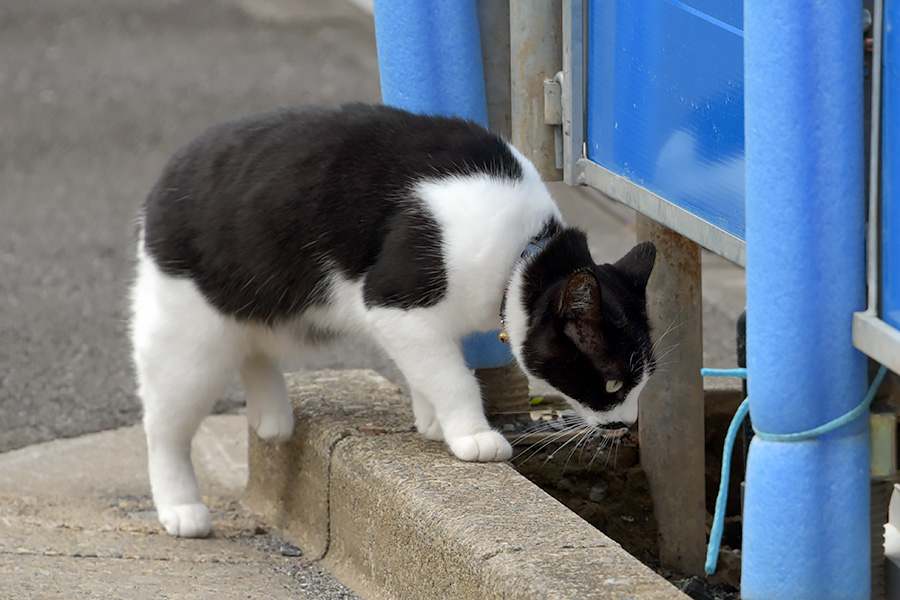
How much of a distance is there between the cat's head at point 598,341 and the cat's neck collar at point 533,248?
82 mm

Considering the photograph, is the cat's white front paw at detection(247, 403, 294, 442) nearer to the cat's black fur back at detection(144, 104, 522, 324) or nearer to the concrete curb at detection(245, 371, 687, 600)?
the concrete curb at detection(245, 371, 687, 600)

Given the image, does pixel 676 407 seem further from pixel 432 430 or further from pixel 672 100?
pixel 672 100

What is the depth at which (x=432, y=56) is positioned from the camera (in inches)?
113

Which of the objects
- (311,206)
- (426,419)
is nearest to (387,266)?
(311,206)

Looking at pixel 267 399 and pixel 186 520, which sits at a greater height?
pixel 267 399

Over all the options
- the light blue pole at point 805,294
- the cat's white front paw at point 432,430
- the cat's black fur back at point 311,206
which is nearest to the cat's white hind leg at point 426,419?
the cat's white front paw at point 432,430

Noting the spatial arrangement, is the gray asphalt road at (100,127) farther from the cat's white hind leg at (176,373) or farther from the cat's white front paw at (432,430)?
the cat's white front paw at (432,430)

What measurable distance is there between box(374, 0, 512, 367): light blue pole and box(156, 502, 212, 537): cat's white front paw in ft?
3.86

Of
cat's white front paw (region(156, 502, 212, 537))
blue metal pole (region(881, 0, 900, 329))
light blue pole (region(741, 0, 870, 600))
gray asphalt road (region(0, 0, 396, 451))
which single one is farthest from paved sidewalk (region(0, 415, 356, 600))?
blue metal pole (region(881, 0, 900, 329))

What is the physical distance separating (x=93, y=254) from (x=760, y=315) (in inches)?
181

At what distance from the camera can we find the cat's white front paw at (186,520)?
9.85 ft

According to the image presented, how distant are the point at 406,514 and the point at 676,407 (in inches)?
34.2

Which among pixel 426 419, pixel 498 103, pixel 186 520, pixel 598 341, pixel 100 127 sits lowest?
pixel 100 127

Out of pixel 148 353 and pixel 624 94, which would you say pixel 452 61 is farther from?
pixel 148 353
